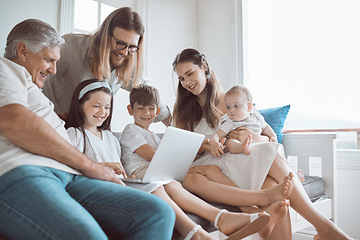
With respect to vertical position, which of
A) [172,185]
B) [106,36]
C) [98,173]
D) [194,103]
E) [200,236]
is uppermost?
[106,36]

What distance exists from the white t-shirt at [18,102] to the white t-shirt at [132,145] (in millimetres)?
493

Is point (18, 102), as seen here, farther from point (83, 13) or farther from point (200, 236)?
point (83, 13)

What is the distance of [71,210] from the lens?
818 mm

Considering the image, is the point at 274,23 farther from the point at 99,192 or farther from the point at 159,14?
the point at 99,192

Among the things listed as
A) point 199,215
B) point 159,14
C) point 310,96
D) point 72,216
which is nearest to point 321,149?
point 310,96

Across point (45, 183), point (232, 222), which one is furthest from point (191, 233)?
point (45, 183)

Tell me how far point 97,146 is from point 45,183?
0.61 metres

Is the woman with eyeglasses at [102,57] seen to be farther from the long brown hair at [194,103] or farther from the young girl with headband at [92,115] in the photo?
the long brown hair at [194,103]

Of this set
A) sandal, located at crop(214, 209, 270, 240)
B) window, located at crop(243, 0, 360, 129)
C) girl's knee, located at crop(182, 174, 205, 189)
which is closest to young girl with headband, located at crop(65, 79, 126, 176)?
girl's knee, located at crop(182, 174, 205, 189)

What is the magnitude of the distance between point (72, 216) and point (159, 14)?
2.88m

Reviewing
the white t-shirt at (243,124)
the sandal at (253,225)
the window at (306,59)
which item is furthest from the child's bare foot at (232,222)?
the window at (306,59)

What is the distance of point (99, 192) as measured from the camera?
3.29 feet

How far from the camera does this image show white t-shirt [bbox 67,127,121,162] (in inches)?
56.1

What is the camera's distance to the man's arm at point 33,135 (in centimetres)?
92
